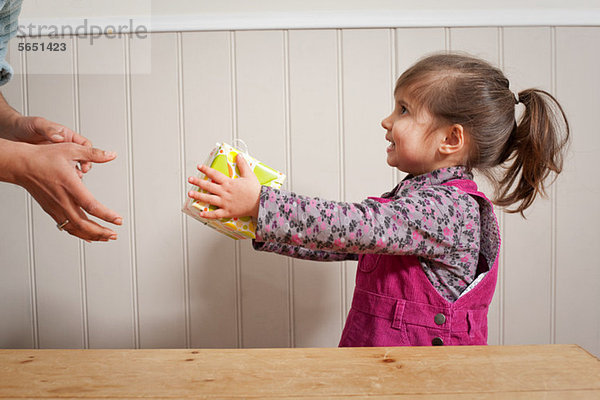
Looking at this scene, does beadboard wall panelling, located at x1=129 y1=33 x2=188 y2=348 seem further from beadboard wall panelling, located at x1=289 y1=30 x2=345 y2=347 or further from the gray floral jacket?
the gray floral jacket

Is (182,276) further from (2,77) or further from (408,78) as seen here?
(408,78)

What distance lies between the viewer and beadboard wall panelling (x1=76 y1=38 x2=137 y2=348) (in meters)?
1.30

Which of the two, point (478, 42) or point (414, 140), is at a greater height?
point (478, 42)

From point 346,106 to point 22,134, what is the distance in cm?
81

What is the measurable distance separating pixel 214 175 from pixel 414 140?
450 millimetres

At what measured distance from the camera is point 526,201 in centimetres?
106

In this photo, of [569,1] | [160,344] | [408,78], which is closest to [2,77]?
[160,344]

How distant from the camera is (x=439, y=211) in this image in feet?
2.71

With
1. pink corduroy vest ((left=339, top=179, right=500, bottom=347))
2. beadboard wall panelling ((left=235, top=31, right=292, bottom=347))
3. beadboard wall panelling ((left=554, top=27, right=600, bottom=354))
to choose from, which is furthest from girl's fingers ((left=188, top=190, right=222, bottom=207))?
beadboard wall panelling ((left=554, top=27, right=600, bottom=354))

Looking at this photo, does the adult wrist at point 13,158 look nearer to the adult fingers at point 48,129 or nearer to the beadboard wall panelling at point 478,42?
the adult fingers at point 48,129

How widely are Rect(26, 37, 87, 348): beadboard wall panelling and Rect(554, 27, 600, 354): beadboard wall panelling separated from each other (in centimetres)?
142

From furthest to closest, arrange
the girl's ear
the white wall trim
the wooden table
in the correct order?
the white wall trim → the girl's ear → the wooden table

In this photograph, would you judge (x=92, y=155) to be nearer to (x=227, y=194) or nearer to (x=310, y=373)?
(x=227, y=194)

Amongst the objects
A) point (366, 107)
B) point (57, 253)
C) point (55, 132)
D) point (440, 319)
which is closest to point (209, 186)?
point (55, 132)
